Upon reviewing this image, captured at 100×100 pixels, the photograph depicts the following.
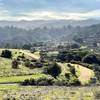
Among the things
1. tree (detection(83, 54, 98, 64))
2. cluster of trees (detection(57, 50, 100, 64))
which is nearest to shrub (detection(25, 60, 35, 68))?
cluster of trees (detection(57, 50, 100, 64))

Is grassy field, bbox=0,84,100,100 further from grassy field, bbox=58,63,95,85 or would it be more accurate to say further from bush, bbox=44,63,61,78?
bush, bbox=44,63,61,78

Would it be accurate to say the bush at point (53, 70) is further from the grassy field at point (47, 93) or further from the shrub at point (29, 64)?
the grassy field at point (47, 93)

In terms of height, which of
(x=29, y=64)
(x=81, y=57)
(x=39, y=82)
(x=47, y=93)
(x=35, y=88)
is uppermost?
(x=47, y=93)

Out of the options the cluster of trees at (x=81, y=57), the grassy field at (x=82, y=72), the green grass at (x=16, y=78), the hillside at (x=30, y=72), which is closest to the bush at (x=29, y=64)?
the hillside at (x=30, y=72)

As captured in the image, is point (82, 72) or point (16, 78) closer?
point (16, 78)

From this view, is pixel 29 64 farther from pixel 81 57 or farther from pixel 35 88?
pixel 81 57

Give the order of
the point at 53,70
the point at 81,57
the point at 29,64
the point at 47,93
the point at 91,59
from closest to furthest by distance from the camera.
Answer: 1. the point at 47,93
2. the point at 53,70
3. the point at 29,64
4. the point at 91,59
5. the point at 81,57

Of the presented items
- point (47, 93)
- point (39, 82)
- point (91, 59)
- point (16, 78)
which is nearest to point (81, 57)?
point (91, 59)

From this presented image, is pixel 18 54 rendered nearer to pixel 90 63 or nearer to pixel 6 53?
pixel 6 53

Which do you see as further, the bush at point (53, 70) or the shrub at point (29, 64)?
the shrub at point (29, 64)

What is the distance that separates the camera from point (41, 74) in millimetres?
101188

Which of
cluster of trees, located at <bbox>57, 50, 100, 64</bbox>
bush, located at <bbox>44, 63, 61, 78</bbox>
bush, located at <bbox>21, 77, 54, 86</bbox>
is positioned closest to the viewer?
bush, located at <bbox>21, 77, 54, 86</bbox>

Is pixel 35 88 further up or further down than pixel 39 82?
further up

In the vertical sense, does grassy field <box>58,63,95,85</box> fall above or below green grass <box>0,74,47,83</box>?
below
